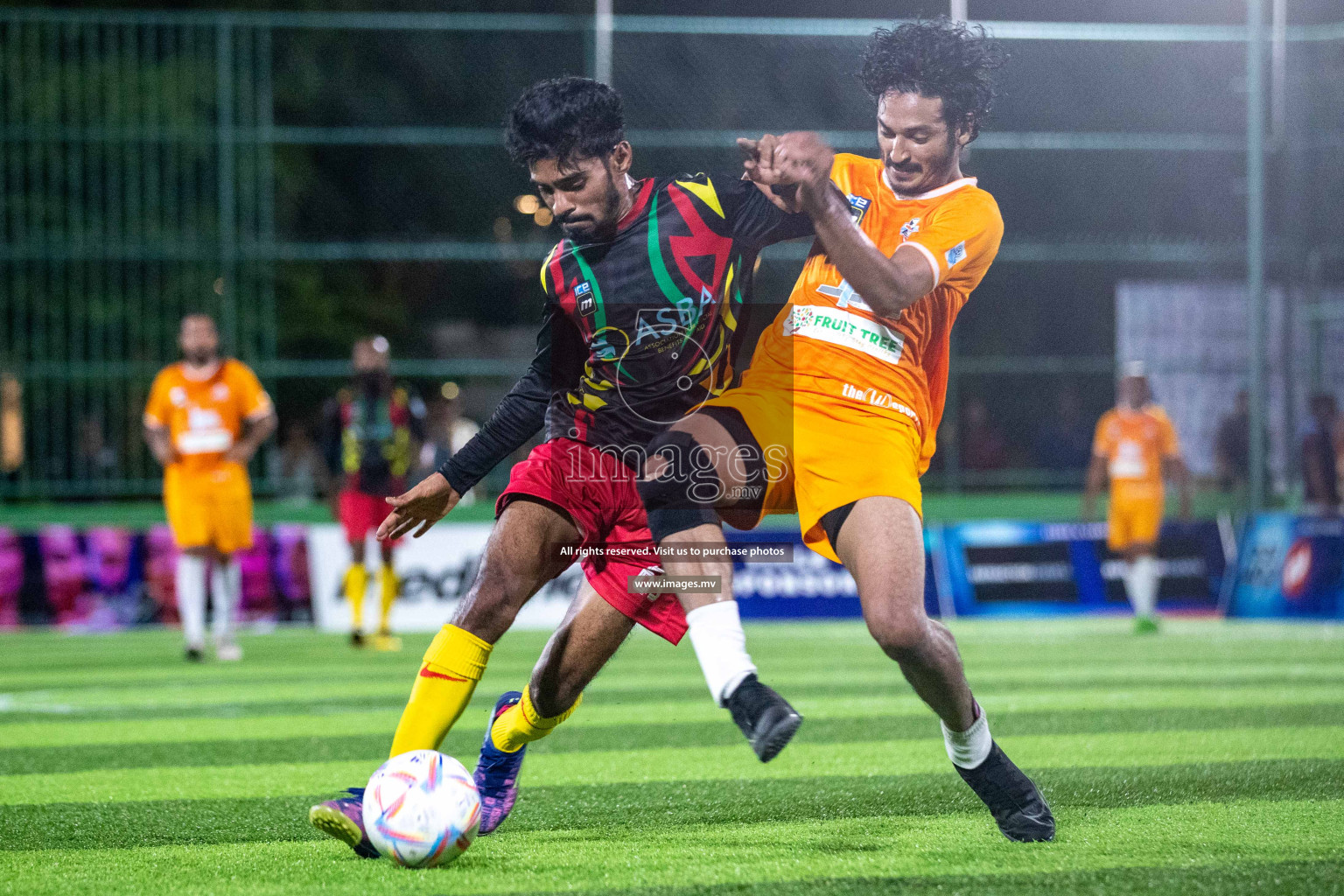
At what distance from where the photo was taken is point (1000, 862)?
3611 mm

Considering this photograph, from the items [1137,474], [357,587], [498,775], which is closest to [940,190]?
[498,775]

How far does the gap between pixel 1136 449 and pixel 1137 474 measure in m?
0.22

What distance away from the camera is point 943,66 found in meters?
3.98

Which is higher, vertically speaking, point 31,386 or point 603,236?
point 603,236

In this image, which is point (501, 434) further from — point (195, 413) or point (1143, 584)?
point (1143, 584)

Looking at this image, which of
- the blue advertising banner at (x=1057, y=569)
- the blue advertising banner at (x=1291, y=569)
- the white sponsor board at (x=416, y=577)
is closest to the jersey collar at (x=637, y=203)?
the white sponsor board at (x=416, y=577)

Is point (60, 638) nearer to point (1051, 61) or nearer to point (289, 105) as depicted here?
point (289, 105)

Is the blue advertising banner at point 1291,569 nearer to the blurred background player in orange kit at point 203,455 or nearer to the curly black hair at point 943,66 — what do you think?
the blurred background player in orange kit at point 203,455

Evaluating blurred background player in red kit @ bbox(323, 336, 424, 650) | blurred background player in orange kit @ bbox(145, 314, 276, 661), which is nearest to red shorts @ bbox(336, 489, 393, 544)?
blurred background player in red kit @ bbox(323, 336, 424, 650)

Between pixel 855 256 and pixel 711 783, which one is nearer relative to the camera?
pixel 855 256

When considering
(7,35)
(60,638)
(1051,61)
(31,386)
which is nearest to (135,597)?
(60,638)

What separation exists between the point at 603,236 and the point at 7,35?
461 inches

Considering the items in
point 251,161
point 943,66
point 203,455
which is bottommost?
point 203,455

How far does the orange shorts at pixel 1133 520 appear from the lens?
1296 cm
